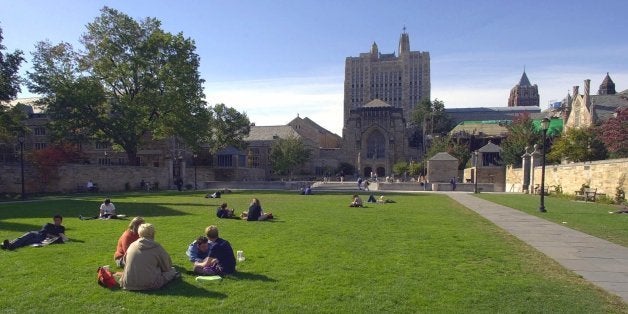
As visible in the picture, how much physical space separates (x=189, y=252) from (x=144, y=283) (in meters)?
2.05

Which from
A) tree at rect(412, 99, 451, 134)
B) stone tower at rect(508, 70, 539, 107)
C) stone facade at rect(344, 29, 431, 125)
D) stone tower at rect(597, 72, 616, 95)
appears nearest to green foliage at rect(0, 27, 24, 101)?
tree at rect(412, 99, 451, 134)

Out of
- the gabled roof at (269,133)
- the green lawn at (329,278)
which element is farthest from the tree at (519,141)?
the green lawn at (329,278)

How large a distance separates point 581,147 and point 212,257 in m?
44.5

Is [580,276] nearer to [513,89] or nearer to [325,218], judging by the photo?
[325,218]

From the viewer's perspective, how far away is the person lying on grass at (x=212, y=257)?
7.72m

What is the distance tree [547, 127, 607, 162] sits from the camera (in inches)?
1695

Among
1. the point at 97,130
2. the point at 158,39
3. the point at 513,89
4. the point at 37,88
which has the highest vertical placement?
the point at 513,89

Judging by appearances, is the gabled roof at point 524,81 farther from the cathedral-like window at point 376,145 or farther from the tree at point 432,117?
the cathedral-like window at point 376,145

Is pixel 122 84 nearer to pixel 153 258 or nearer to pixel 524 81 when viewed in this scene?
pixel 153 258

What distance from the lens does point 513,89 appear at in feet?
529

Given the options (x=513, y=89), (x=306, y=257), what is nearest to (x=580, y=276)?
(x=306, y=257)

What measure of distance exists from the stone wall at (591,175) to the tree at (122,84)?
31.2m

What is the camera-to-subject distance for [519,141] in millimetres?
53906

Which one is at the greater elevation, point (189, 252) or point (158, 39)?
point (158, 39)
